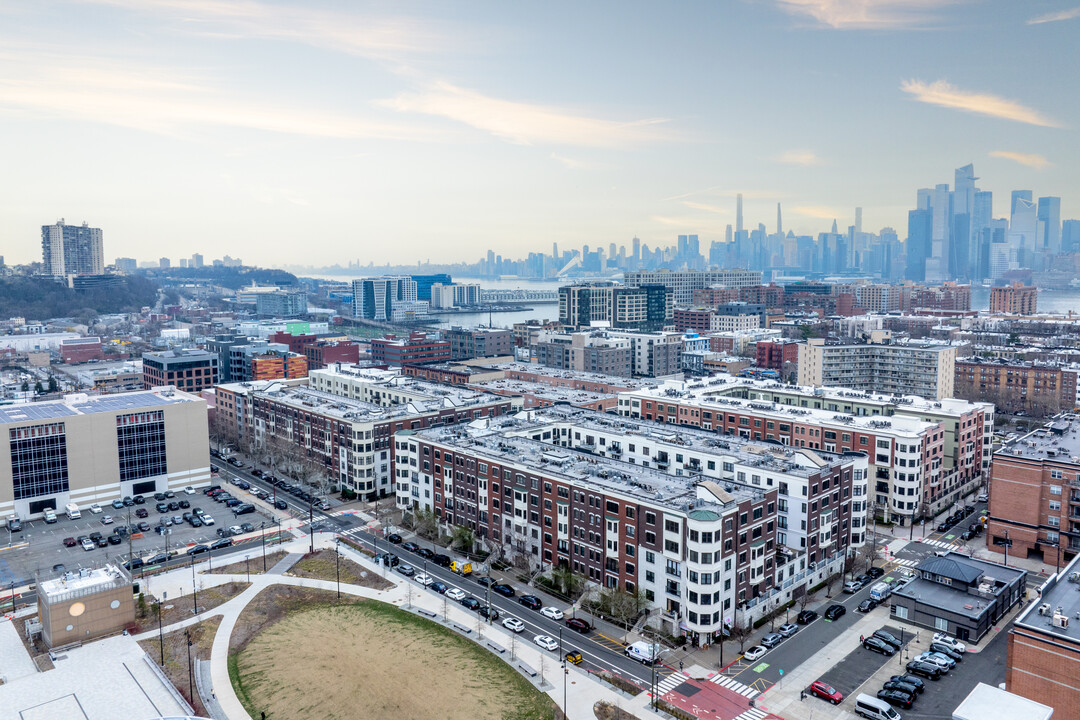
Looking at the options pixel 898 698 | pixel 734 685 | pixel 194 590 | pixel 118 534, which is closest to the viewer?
pixel 898 698

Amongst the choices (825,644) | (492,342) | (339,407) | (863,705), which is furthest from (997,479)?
(492,342)

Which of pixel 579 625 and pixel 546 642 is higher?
pixel 579 625

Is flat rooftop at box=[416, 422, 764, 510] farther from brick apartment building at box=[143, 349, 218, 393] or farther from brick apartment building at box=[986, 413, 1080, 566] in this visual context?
brick apartment building at box=[143, 349, 218, 393]

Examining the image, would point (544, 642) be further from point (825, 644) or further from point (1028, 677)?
point (1028, 677)

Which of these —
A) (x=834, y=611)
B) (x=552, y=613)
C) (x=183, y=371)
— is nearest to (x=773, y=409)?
(x=834, y=611)

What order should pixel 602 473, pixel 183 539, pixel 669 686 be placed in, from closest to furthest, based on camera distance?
pixel 669 686 < pixel 602 473 < pixel 183 539

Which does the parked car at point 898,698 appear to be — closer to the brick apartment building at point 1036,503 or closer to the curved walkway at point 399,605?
the curved walkway at point 399,605

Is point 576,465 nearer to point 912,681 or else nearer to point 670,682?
point 670,682

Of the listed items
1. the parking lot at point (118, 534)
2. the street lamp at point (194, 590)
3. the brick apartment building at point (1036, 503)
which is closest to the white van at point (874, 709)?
the brick apartment building at point (1036, 503)
